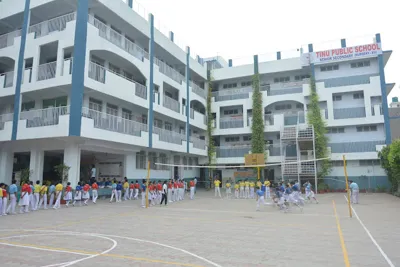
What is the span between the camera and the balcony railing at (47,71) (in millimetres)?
19722

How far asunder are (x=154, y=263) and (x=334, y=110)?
28852 millimetres

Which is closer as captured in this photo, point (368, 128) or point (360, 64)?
point (368, 128)

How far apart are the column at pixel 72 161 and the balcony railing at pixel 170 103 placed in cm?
977

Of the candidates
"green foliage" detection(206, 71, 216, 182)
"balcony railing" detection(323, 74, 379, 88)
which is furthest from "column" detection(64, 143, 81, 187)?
"balcony railing" detection(323, 74, 379, 88)

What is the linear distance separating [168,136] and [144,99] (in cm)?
462

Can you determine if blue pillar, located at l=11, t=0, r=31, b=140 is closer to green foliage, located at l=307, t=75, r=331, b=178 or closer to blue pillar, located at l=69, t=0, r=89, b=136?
blue pillar, located at l=69, t=0, r=89, b=136

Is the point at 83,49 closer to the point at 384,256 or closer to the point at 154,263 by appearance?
the point at 154,263

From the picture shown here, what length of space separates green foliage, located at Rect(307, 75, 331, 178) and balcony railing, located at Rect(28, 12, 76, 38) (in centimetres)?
2281

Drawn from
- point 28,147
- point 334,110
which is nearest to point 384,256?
point 28,147

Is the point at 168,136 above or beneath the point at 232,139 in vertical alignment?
beneath

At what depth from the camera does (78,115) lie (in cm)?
1800

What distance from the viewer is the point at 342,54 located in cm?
3123

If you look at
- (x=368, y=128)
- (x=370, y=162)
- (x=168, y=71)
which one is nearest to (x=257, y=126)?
(x=368, y=128)

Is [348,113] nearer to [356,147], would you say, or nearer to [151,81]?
[356,147]
